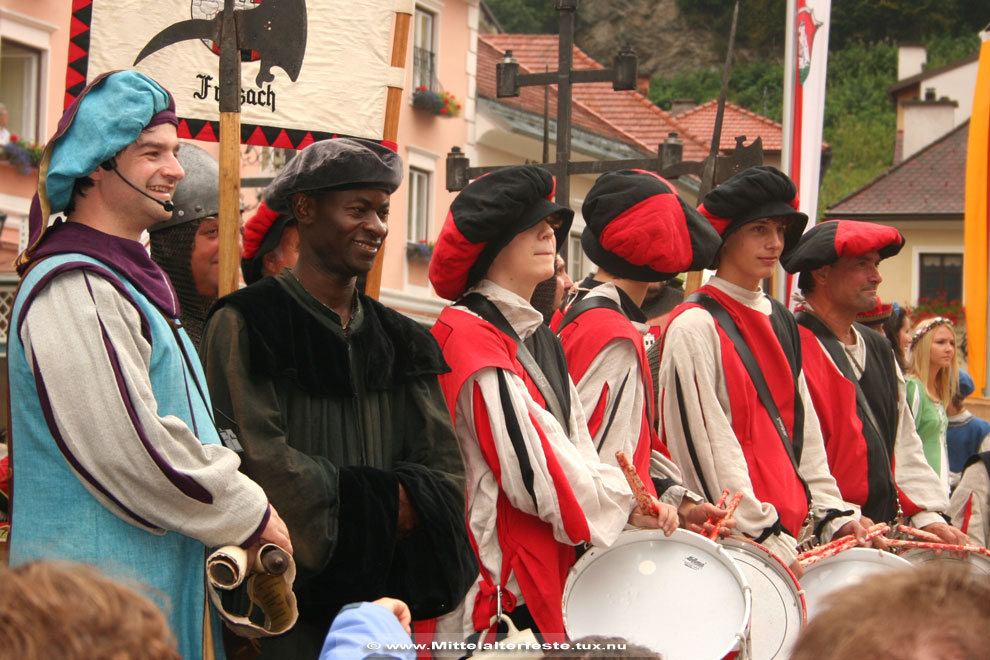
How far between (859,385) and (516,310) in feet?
7.59

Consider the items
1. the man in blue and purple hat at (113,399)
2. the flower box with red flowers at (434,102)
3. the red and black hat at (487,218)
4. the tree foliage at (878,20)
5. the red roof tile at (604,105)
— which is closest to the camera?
the man in blue and purple hat at (113,399)

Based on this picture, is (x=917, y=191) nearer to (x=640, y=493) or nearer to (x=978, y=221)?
(x=978, y=221)

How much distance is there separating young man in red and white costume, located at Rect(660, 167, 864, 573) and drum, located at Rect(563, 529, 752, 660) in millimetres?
696

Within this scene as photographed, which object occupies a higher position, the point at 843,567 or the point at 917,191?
the point at 917,191

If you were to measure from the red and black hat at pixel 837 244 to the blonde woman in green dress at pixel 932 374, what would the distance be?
222 cm

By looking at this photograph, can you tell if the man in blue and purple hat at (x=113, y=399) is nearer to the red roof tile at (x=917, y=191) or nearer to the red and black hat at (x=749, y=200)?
the red and black hat at (x=749, y=200)

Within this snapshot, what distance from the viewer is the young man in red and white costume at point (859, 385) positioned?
231 inches

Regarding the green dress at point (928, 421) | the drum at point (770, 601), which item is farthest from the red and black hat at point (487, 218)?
the green dress at point (928, 421)

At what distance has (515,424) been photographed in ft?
13.6

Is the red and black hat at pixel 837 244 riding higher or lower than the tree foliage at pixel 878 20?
lower

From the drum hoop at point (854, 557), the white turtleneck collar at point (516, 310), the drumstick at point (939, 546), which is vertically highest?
the white turtleneck collar at point (516, 310)

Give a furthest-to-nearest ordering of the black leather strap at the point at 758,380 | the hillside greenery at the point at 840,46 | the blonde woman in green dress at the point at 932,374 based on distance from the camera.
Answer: the hillside greenery at the point at 840,46 < the blonde woman in green dress at the point at 932,374 < the black leather strap at the point at 758,380

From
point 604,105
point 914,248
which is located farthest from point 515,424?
point 914,248

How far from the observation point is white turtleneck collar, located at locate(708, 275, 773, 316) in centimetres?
553
